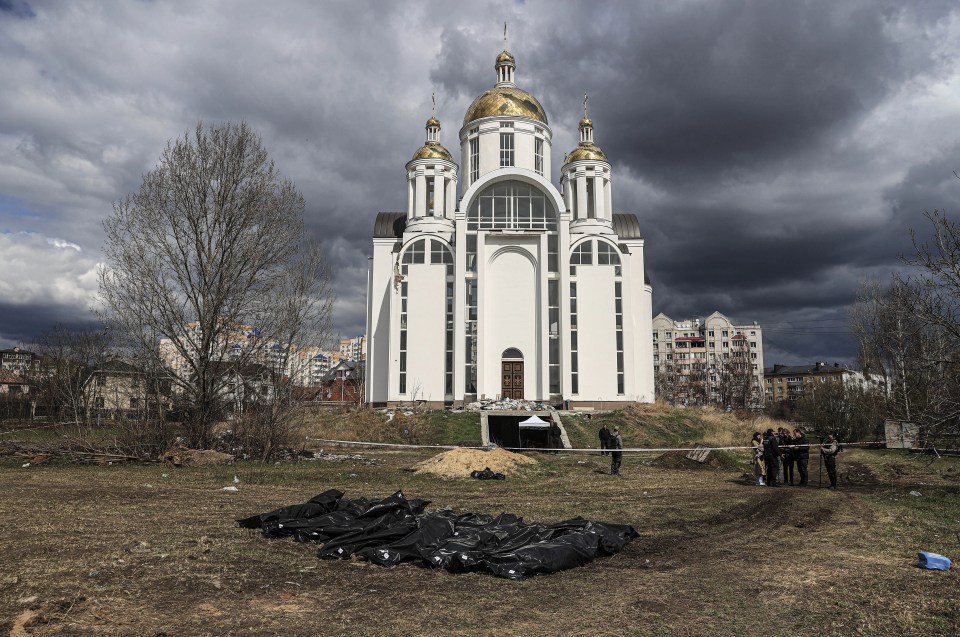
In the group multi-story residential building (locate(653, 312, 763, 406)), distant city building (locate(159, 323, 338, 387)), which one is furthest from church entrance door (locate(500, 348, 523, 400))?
multi-story residential building (locate(653, 312, 763, 406))

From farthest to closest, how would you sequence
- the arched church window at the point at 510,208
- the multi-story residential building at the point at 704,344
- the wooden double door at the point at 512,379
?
the multi-story residential building at the point at 704,344, the arched church window at the point at 510,208, the wooden double door at the point at 512,379

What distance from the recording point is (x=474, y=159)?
142ft

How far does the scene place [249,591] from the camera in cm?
608

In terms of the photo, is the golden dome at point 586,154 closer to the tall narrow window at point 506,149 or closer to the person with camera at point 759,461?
the tall narrow window at point 506,149

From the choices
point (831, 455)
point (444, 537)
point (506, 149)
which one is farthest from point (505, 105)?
point (444, 537)

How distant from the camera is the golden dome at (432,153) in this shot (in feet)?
137

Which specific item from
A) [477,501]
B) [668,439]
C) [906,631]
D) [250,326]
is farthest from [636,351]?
[906,631]

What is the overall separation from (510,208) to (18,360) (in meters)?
84.2

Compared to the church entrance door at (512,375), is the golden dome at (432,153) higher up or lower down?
higher up

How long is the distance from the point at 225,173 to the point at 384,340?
2025 centimetres

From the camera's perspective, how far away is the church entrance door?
37344 mm

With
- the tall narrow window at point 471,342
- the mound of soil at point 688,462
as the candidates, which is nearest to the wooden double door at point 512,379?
the tall narrow window at point 471,342

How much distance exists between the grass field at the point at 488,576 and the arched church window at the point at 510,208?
28304 millimetres

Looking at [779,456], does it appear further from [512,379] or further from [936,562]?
[512,379]
